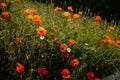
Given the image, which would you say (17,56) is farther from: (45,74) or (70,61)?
(70,61)

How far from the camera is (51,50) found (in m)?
4.16

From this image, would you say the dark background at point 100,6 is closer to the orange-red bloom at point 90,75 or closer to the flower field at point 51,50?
the flower field at point 51,50

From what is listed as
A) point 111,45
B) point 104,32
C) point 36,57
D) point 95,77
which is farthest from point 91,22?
point 36,57

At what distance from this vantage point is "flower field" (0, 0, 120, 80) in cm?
394

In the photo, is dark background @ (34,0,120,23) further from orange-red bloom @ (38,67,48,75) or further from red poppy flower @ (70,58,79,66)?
orange-red bloom @ (38,67,48,75)

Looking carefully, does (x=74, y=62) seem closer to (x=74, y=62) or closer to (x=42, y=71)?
(x=74, y=62)

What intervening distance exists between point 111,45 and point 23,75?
1536mm

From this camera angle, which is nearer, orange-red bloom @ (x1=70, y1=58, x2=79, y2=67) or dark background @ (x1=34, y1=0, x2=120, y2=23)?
orange-red bloom @ (x1=70, y1=58, x2=79, y2=67)

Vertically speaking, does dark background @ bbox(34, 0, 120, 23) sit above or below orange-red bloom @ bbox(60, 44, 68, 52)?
below

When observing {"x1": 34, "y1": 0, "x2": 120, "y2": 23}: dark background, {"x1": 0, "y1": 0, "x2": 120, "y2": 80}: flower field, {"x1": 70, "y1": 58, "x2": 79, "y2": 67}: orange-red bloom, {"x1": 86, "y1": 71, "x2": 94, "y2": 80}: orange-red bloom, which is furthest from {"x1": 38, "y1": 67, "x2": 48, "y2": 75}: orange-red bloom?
{"x1": 34, "y1": 0, "x2": 120, "y2": 23}: dark background

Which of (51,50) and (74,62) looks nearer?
(74,62)

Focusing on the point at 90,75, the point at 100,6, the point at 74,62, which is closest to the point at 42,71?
the point at 74,62

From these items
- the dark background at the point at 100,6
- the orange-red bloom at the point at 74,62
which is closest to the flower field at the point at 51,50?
the orange-red bloom at the point at 74,62

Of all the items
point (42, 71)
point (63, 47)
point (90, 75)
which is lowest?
point (90, 75)
